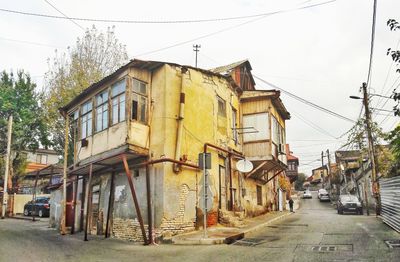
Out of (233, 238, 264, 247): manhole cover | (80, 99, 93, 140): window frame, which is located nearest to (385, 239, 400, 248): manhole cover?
(233, 238, 264, 247): manhole cover

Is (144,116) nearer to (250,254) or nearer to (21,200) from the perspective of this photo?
(250,254)

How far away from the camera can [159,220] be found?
569 inches

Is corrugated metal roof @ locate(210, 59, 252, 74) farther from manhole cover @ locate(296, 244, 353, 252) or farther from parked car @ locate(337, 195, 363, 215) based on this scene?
manhole cover @ locate(296, 244, 353, 252)

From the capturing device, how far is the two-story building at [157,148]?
15.1 m

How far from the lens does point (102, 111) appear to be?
1745 centimetres

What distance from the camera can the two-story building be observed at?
1507cm

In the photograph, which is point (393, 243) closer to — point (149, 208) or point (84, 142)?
point (149, 208)

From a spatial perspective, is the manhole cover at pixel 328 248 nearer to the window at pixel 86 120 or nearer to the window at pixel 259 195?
the window at pixel 86 120

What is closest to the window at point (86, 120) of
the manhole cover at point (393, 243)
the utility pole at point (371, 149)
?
the manhole cover at point (393, 243)

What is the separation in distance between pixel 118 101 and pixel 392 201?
40.4ft

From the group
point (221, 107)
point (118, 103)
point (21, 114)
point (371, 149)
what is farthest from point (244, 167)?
point (21, 114)

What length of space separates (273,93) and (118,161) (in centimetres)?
1034

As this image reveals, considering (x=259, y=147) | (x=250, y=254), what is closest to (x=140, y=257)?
(x=250, y=254)

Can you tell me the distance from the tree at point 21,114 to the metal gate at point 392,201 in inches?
1093
